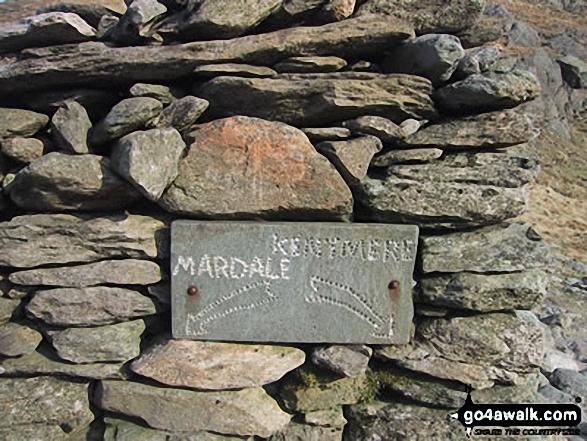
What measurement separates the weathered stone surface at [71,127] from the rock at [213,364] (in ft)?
5.27

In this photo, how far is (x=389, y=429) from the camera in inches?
142

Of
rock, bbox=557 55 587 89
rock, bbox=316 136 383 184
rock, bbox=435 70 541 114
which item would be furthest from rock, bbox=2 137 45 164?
rock, bbox=557 55 587 89

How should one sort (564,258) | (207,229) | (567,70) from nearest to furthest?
1. (207,229)
2. (564,258)
3. (567,70)

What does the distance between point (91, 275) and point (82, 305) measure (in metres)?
0.23

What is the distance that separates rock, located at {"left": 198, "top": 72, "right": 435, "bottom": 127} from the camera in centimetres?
347

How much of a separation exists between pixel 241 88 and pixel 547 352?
4.86 meters

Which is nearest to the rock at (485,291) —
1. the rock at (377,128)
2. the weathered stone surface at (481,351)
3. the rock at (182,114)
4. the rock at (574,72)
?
the weathered stone surface at (481,351)

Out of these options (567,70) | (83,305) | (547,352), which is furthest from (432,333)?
(567,70)

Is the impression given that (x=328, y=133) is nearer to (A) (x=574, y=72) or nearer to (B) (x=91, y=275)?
(B) (x=91, y=275)

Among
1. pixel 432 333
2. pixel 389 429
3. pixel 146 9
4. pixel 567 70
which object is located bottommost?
pixel 567 70

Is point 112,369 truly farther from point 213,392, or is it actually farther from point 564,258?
point 564,258

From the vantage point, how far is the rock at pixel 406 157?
352 cm

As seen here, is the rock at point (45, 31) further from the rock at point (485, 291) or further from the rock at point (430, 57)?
the rock at point (485, 291)

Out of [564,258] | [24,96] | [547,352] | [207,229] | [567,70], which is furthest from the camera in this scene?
[567,70]
